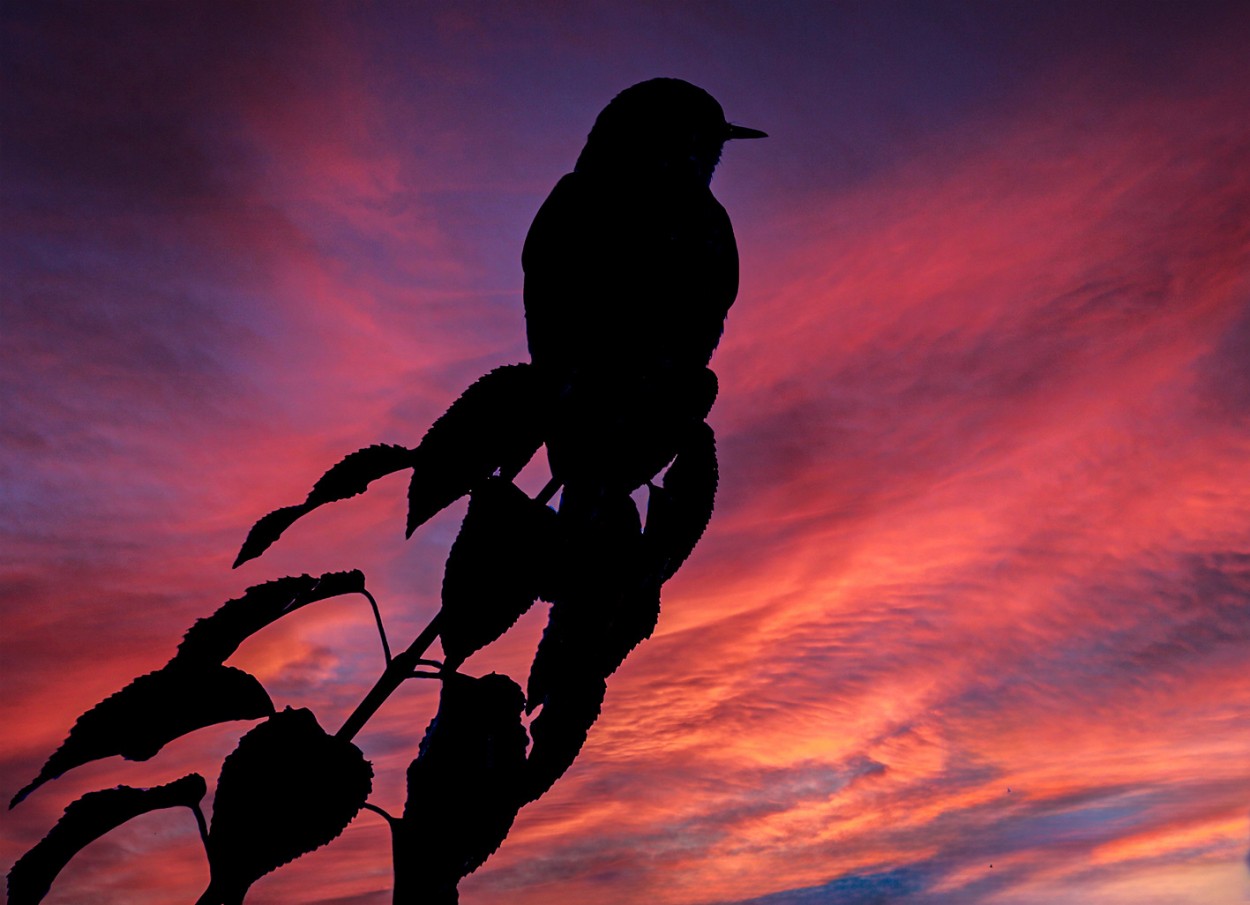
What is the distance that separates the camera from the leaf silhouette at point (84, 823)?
5.36 feet

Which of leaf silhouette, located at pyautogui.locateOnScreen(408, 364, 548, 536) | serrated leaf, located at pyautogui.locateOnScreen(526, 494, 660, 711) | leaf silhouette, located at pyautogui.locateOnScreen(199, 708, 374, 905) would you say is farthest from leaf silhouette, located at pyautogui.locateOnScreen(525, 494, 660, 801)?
leaf silhouette, located at pyautogui.locateOnScreen(199, 708, 374, 905)

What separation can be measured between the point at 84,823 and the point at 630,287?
4.20 ft

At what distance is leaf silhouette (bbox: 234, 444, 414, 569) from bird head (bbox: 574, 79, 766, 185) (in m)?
0.64

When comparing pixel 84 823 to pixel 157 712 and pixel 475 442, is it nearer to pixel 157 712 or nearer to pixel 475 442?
pixel 157 712

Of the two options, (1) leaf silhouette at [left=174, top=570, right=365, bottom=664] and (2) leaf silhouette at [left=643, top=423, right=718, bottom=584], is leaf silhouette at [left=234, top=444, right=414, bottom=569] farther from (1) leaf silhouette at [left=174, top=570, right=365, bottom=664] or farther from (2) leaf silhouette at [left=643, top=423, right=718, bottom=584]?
(2) leaf silhouette at [left=643, top=423, right=718, bottom=584]

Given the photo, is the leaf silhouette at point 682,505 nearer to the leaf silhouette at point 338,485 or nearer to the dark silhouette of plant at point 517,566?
the dark silhouette of plant at point 517,566

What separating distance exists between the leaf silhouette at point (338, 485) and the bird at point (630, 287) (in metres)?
0.27

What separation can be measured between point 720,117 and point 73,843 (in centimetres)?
171

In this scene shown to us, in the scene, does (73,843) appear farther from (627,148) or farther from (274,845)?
(627,148)

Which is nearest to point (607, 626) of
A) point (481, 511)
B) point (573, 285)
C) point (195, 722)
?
point (481, 511)

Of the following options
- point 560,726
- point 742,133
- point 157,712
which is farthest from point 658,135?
point 157,712

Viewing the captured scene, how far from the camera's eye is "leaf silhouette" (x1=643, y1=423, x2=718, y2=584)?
184 centimetres

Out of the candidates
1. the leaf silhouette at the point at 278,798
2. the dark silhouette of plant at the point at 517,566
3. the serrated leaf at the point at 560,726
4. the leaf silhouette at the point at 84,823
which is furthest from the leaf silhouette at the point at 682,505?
the leaf silhouette at the point at 84,823

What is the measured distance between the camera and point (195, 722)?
1665 millimetres
